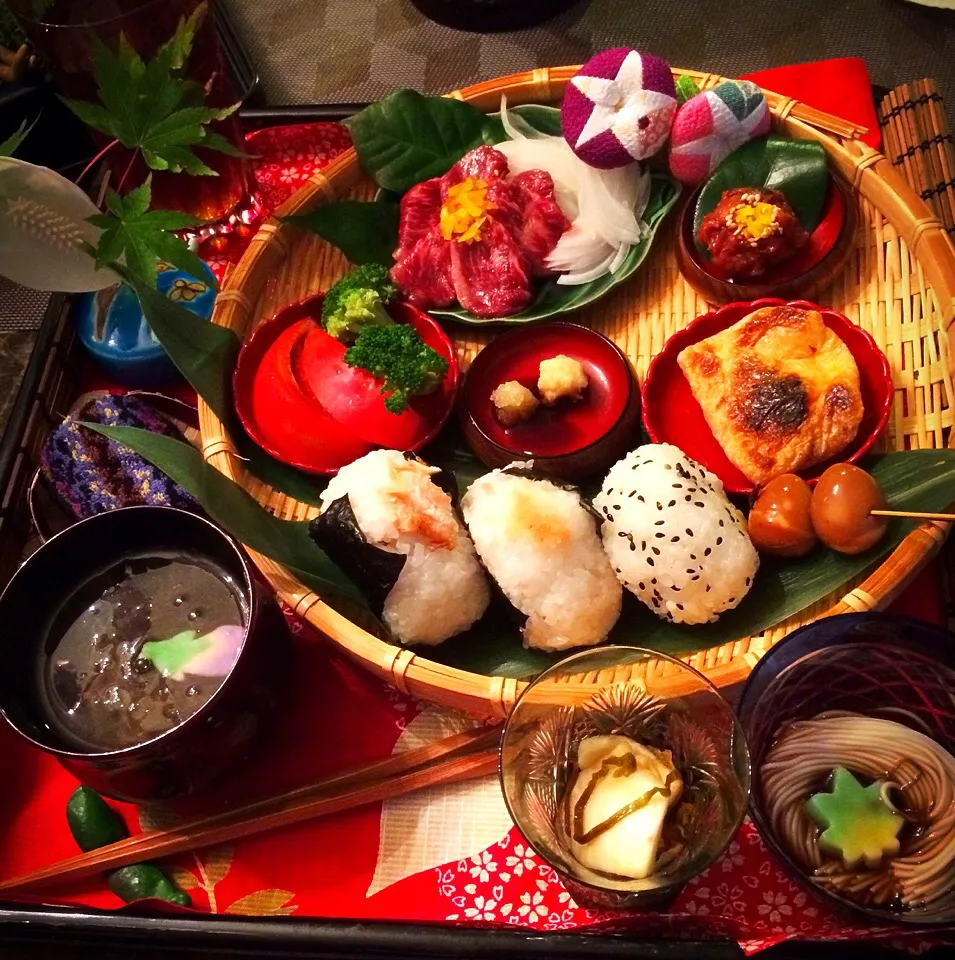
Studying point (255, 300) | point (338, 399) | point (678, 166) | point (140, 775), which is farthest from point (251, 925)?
point (678, 166)

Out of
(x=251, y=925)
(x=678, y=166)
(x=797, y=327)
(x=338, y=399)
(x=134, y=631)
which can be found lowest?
(x=251, y=925)

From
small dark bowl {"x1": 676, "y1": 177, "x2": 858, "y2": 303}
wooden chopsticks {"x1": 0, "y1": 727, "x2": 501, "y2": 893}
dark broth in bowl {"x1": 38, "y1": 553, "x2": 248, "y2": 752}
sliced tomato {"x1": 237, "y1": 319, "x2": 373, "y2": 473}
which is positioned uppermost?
small dark bowl {"x1": 676, "y1": 177, "x2": 858, "y2": 303}

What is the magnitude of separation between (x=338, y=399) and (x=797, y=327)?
3.65 feet

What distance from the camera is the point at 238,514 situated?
5.77 ft

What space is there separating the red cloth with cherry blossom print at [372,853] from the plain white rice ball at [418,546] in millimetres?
221

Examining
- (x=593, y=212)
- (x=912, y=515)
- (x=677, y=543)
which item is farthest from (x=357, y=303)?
(x=912, y=515)

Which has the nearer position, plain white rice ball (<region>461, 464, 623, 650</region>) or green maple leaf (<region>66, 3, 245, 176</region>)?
plain white rice ball (<region>461, 464, 623, 650</region>)

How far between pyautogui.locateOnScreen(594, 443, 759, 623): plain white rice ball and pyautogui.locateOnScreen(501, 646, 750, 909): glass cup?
0.61 ft

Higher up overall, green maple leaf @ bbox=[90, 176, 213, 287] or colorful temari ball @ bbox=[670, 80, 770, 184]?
colorful temari ball @ bbox=[670, 80, 770, 184]

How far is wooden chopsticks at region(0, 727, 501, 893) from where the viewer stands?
176 centimetres

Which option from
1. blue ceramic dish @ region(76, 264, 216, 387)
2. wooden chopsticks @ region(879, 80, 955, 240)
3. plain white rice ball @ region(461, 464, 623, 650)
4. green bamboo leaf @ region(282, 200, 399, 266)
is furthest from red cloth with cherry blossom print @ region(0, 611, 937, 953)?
wooden chopsticks @ region(879, 80, 955, 240)

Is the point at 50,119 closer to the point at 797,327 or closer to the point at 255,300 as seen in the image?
the point at 255,300

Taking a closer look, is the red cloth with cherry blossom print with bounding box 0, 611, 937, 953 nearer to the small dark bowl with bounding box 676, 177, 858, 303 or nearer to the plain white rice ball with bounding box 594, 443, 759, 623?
the plain white rice ball with bounding box 594, 443, 759, 623

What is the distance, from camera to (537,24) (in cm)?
373
